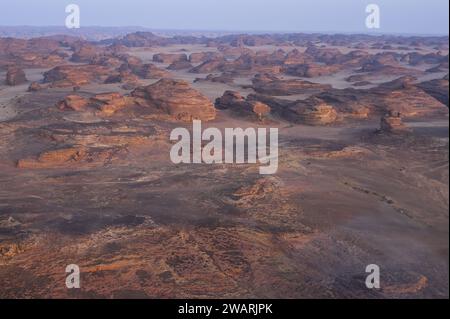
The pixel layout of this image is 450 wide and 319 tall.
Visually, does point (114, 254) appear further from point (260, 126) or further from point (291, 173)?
point (260, 126)

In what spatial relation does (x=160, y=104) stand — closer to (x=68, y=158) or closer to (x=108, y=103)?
(x=108, y=103)

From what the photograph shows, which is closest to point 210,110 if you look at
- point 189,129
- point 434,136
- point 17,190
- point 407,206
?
point 189,129

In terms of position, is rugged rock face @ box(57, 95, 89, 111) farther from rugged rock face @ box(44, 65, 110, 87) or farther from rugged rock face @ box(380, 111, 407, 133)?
rugged rock face @ box(380, 111, 407, 133)

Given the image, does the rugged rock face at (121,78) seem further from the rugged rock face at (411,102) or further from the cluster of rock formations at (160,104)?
the rugged rock face at (411,102)

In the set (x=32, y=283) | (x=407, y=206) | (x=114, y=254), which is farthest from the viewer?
(x=407, y=206)

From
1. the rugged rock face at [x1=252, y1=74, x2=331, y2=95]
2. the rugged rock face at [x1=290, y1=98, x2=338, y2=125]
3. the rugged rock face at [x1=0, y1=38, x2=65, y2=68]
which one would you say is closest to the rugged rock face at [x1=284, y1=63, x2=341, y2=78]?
the rugged rock face at [x1=252, y1=74, x2=331, y2=95]
